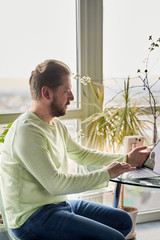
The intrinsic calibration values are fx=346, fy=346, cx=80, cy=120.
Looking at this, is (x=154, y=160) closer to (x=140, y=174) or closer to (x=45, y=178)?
(x=140, y=174)

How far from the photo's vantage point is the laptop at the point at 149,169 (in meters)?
1.74

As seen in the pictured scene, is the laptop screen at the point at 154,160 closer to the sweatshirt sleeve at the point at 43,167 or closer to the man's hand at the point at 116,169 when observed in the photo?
the man's hand at the point at 116,169

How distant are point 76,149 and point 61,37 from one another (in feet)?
2.96

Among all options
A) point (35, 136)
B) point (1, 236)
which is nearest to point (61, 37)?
point (35, 136)

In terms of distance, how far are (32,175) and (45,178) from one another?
0.11 m

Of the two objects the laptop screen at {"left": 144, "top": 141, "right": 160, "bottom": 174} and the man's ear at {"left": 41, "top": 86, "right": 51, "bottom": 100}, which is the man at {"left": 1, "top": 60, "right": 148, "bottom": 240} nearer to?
the man's ear at {"left": 41, "top": 86, "right": 51, "bottom": 100}

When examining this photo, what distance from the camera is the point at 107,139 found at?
253cm

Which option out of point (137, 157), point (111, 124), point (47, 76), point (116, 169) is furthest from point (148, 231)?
point (47, 76)

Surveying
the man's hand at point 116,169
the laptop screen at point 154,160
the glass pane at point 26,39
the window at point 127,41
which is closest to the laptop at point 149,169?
the laptop screen at point 154,160

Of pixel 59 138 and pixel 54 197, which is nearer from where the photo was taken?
pixel 54 197

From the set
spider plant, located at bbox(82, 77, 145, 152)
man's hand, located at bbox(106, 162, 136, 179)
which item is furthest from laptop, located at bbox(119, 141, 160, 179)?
spider plant, located at bbox(82, 77, 145, 152)

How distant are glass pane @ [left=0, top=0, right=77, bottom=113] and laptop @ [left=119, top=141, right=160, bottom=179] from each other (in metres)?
0.98

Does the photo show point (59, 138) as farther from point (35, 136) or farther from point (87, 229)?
point (87, 229)

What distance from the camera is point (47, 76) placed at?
5.42 feet
